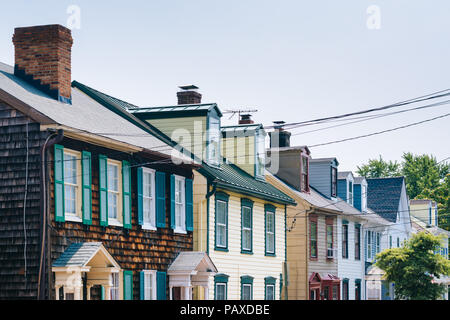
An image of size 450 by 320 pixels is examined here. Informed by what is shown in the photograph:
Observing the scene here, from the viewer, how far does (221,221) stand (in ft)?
98.6

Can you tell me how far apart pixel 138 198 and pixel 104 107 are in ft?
19.0

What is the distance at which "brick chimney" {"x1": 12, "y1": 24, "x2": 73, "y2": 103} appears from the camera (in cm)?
2395

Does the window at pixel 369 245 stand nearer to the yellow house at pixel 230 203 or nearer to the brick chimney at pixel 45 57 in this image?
the yellow house at pixel 230 203

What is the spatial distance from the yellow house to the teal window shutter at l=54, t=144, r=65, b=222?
795 centimetres

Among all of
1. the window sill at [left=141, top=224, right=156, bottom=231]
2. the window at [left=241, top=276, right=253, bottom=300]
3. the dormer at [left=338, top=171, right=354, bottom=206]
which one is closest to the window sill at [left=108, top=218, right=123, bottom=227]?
the window sill at [left=141, top=224, right=156, bottom=231]

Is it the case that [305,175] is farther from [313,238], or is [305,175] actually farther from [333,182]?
[333,182]

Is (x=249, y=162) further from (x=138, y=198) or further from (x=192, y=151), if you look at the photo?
(x=138, y=198)

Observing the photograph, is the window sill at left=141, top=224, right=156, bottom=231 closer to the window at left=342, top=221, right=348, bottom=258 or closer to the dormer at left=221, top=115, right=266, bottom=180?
the dormer at left=221, top=115, right=266, bottom=180

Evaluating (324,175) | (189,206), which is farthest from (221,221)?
(324,175)

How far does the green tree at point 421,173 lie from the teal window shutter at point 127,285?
73.7 m

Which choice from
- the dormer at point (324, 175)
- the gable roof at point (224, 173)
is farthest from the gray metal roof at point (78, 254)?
the dormer at point (324, 175)

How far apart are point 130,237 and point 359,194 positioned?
26.6m

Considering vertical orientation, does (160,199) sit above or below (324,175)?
below

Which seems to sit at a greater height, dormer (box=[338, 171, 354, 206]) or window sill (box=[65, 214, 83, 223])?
dormer (box=[338, 171, 354, 206])
